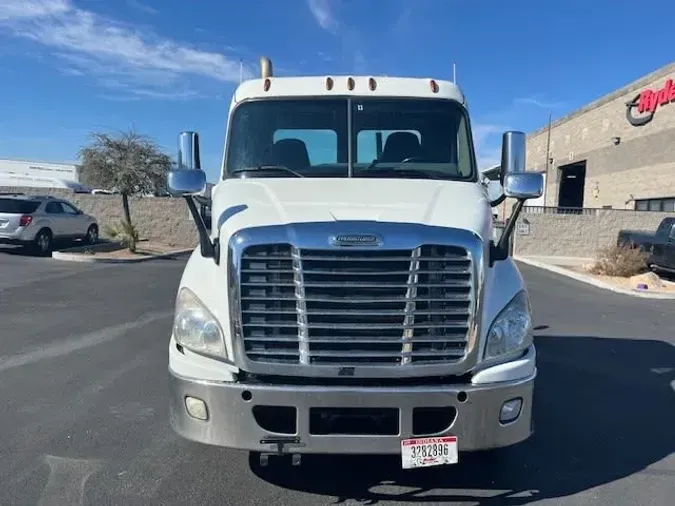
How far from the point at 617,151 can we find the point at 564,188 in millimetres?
9220

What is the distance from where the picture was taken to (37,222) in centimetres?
1817

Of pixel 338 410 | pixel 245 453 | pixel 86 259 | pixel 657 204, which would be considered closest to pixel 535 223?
pixel 657 204

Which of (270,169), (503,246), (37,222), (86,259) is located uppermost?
(270,169)

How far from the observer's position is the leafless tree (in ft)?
73.3

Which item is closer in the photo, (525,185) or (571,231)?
(525,185)

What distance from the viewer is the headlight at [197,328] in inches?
131

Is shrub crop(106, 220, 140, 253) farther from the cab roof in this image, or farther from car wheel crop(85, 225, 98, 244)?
the cab roof

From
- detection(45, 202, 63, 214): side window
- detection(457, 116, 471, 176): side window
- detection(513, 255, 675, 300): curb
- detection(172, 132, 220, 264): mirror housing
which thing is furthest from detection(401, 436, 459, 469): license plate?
detection(45, 202, 63, 214): side window

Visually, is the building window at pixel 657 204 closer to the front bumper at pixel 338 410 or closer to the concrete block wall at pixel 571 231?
the concrete block wall at pixel 571 231

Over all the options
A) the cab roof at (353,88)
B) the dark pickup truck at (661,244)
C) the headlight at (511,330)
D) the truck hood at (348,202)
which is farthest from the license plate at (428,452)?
the dark pickup truck at (661,244)

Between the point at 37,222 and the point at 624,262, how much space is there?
16.7 m

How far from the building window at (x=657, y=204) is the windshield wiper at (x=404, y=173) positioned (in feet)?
75.1

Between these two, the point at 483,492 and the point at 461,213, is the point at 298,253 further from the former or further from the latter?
the point at 483,492

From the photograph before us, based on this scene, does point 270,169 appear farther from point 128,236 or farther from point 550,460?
point 128,236
